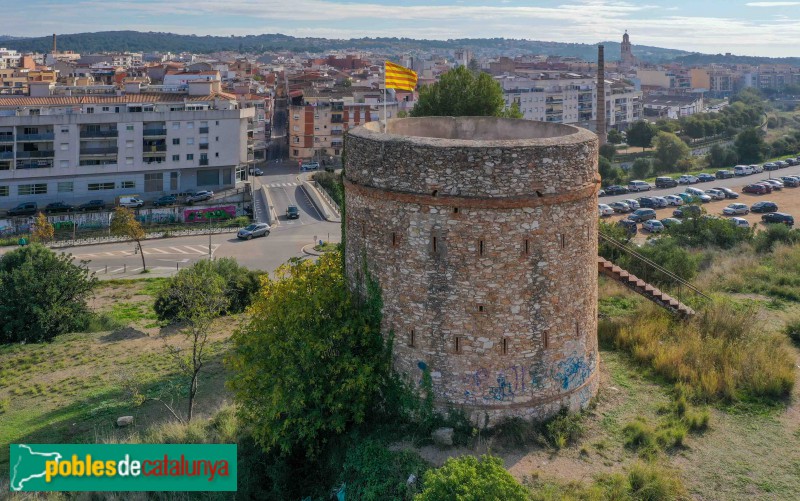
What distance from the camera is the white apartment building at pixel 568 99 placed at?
114 m

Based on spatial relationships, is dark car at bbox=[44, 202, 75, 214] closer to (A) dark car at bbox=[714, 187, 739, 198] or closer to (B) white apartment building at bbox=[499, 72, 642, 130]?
(A) dark car at bbox=[714, 187, 739, 198]

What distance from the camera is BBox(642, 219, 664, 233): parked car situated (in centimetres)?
5582

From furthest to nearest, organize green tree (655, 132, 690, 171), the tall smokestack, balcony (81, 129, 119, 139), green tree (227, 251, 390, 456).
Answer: green tree (655, 132, 690, 171) < the tall smokestack < balcony (81, 129, 119, 139) < green tree (227, 251, 390, 456)

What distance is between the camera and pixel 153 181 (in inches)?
2761

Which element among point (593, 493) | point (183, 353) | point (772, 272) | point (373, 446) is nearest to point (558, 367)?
point (593, 493)

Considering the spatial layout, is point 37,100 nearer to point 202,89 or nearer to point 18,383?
point 202,89

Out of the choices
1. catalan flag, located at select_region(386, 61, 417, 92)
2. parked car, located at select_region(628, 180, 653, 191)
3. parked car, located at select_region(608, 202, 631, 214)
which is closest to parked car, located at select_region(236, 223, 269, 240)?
parked car, located at select_region(608, 202, 631, 214)

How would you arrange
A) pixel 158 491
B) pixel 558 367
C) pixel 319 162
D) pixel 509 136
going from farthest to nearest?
pixel 319 162 < pixel 509 136 < pixel 558 367 < pixel 158 491

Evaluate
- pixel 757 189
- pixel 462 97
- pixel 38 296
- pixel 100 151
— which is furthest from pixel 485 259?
pixel 757 189

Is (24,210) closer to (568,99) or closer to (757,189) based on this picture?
(757,189)

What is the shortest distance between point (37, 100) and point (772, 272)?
63.3 metres

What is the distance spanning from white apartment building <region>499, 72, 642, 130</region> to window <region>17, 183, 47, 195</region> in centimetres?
6592

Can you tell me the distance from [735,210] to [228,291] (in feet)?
161

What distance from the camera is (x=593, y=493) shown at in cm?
1463
